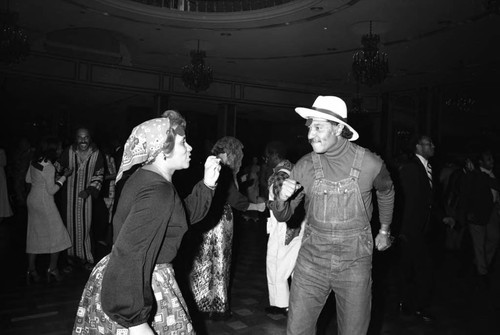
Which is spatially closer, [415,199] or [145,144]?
[145,144]

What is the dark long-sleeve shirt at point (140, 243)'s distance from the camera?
148 centimetres

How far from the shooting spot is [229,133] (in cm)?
1374

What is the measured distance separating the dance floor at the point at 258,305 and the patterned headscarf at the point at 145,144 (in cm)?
214

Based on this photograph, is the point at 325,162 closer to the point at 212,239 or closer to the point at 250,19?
the point at 212,239

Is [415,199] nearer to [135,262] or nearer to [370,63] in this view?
[135,262]

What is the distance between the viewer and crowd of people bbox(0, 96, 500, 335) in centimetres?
164

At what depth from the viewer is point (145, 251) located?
1.53 metres

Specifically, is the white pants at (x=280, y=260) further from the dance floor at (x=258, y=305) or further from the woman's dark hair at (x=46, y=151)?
the woman's dark hair at (x=46, y=151)

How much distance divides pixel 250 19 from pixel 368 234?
6.31 meters

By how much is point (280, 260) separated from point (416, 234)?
4.09ft

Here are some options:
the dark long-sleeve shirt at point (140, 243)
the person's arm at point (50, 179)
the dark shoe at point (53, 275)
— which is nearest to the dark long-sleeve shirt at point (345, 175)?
the dark long-sleeve shirt at point (140, 243)

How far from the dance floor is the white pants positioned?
0.22 m

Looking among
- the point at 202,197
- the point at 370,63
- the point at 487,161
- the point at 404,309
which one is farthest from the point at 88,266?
the point at 370,63

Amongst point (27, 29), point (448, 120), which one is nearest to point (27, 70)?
point (27, 29)
